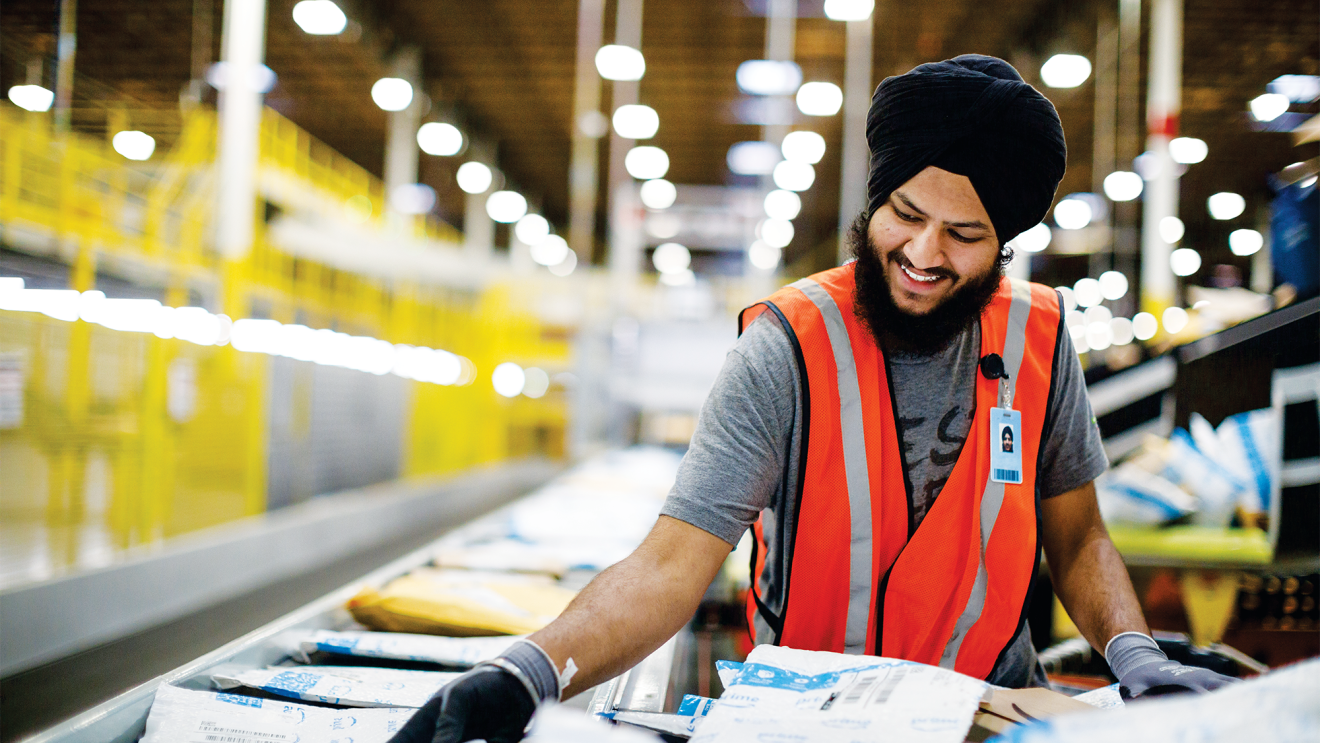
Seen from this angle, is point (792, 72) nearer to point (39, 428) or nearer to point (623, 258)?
point (623, 258)

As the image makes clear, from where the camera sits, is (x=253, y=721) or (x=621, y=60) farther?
(x=621, y=60)

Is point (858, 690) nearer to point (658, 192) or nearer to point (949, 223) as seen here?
point (949, 223)

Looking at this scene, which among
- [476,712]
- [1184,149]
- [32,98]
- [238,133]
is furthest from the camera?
[1184,149]

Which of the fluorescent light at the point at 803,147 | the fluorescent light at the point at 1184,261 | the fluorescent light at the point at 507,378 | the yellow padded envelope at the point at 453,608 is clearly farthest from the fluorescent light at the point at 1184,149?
the fluorescent light at the point at 507,378

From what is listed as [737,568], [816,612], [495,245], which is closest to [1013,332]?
[816,612]

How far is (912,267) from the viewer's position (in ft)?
3.81

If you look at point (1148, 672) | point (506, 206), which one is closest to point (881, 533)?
point (1148, 672)

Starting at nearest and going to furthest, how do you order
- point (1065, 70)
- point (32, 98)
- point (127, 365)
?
point (32, 98)
point (127, 365)
point (1065, 70)

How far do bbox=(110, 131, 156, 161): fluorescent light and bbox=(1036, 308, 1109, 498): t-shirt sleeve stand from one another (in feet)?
17.1

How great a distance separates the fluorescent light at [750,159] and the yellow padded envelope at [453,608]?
12496mm

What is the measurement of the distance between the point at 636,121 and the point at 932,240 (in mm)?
11767

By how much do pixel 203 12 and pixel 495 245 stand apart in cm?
1902

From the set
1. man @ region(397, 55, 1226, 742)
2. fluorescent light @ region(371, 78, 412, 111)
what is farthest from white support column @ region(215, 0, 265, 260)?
fluorescent light @ region(371, 78, 412, 111)

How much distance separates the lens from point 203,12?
6.16 m
